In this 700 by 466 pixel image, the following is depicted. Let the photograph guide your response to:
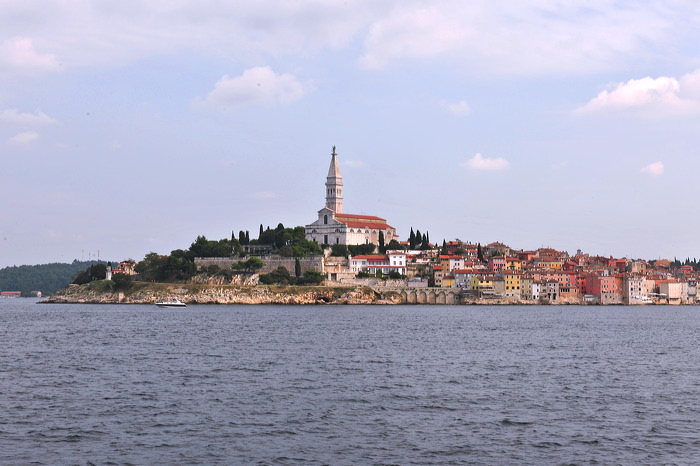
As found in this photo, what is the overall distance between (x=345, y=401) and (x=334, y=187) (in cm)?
11309

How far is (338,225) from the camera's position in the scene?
128 meters

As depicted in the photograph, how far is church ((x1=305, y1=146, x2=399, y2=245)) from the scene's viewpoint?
420 feet

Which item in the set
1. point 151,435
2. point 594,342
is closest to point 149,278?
point 594,342

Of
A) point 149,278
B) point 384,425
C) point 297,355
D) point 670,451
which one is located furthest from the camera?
point 149,278

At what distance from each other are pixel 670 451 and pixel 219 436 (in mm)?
10550

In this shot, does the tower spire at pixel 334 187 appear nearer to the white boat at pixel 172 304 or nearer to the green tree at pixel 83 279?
the green tree at pixel 83 279

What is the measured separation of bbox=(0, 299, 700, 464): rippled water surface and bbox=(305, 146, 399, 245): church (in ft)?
265

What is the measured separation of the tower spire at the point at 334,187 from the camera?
450 ft

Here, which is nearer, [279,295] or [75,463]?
[75,463]

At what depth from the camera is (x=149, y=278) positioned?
115375 mm

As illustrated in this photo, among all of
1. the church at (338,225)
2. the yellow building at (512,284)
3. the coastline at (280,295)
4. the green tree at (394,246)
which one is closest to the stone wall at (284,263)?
the coastline at (280,295)

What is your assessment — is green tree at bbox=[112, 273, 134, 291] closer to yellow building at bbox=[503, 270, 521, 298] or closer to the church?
the church

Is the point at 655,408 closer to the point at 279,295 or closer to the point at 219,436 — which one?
the point at 219,436

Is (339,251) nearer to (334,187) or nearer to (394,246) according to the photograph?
(394,246)
